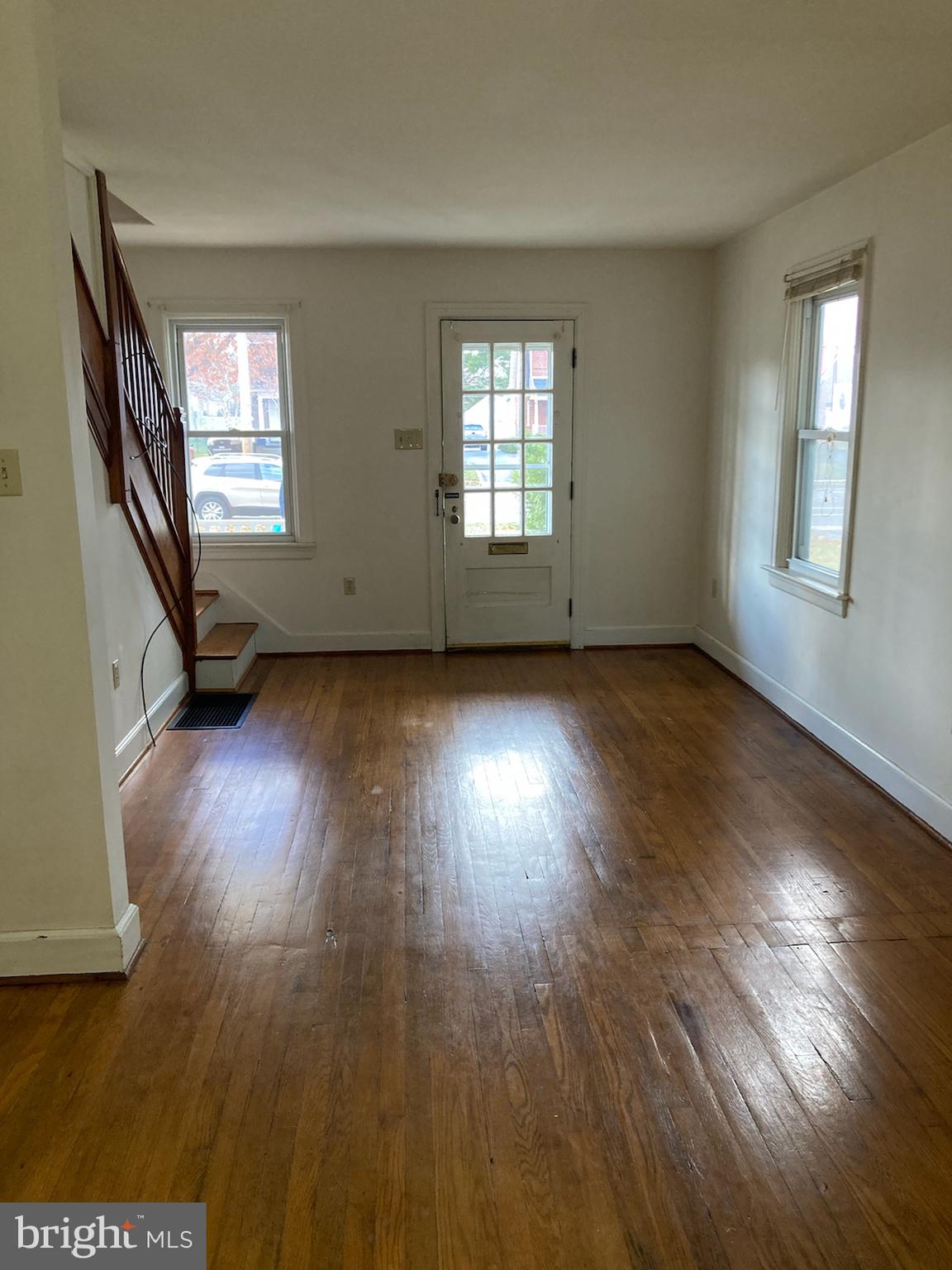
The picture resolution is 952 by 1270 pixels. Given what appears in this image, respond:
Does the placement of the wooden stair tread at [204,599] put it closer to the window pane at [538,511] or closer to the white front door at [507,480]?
the white front door at [507,480]

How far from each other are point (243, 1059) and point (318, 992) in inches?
11.6

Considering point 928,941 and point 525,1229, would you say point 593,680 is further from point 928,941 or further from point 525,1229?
point 525,1229

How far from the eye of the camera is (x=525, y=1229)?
5.58ft

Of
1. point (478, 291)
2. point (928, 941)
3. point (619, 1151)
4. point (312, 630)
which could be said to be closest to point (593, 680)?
point (312, 630)

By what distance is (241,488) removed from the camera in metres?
5.78

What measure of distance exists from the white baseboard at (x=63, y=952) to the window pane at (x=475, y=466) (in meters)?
3.85

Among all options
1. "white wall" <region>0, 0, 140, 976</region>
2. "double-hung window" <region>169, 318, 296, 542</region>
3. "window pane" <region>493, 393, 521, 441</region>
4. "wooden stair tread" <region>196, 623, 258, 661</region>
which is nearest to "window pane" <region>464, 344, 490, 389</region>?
"window pane" <region>493, 393, 521, 441</region>

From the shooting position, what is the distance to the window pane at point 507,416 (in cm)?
570

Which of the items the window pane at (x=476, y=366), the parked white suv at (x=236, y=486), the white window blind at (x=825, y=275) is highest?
the white window blind at (x=825, y=275)

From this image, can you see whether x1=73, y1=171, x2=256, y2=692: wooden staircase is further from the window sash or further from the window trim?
the window sash

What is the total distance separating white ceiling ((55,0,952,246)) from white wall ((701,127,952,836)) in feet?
Answer: 0.67

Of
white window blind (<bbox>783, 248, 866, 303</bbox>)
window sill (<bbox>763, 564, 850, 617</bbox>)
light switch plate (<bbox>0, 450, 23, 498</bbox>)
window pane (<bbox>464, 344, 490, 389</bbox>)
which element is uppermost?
white window blind (<bbox>783, 248, 866, 303</bbox>)

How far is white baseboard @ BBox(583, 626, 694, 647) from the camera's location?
6090mm

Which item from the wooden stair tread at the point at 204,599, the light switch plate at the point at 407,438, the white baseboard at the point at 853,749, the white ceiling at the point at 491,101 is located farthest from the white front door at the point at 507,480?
the wooden stair tread at the point at 204,599
